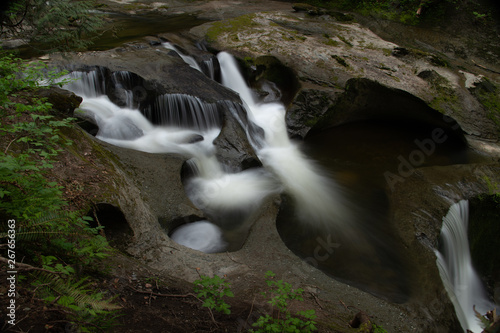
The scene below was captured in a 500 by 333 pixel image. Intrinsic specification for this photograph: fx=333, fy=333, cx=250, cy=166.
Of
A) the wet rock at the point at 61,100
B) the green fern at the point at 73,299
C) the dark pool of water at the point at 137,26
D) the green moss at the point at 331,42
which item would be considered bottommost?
the dark pool of water at the point at 137,26

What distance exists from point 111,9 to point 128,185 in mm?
13835

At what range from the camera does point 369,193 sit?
752 centimetres

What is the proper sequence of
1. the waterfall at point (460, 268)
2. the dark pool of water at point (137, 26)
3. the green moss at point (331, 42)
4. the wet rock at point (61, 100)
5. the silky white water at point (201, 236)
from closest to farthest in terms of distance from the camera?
the silky white water at point (201, 236)
the wet rock at point (61, 100)
the waterfall at point (460, 268)
the dark pool of water at point (137, 26)
the green moss at point (331, 42)

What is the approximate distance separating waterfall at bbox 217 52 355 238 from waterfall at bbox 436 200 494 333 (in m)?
1.77

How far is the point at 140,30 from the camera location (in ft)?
42.0

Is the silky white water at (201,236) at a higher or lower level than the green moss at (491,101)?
lower

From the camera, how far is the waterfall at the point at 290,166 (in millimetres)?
6812

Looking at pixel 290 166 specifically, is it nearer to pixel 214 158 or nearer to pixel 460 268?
pixel 214 158

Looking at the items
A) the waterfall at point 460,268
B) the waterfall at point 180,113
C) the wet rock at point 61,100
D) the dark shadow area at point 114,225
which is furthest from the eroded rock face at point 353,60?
the dark shadow area at point 114,225

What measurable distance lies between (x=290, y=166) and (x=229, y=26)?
22.2ft

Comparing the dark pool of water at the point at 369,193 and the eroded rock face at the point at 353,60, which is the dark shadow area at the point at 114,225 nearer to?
the dark pool of water at the point at 369,193

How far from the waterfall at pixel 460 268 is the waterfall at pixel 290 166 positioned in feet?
5.82

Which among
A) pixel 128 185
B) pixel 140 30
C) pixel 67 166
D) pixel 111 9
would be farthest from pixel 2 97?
pixel 111 9

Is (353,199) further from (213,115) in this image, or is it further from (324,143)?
(213,115)
